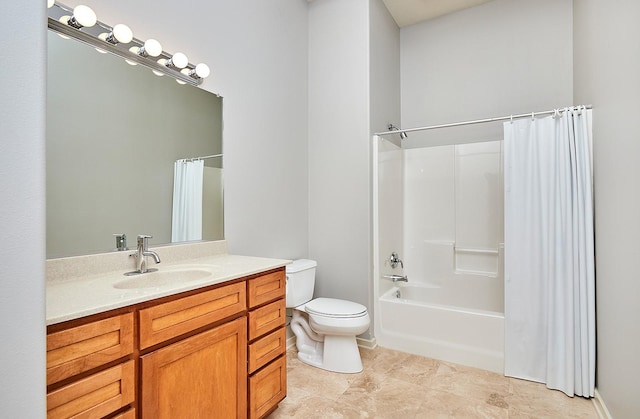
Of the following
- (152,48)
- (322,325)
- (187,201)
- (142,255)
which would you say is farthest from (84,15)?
(322,325)

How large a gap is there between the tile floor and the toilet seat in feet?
1.37

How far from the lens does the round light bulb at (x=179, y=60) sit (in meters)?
1.78

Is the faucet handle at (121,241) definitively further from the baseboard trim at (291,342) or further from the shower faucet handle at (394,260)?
the shower faucet handle at (394,260)

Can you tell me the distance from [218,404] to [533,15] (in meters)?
3.77

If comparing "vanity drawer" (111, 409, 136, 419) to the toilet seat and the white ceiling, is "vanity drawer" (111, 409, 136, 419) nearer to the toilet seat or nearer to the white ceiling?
the toilet seat

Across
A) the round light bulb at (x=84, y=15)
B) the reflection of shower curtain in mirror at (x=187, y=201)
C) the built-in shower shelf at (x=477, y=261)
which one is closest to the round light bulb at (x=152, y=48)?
the round light bulb at (x=84, y=15)

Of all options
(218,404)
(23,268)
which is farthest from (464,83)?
(23,268)

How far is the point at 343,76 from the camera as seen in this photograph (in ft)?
9.28

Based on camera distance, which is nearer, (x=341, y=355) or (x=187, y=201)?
(x=187, y=201)

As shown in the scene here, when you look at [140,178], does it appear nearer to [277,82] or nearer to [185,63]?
[185,63]

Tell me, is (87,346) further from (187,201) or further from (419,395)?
(419,395)

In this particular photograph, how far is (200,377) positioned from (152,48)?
5.05 feet

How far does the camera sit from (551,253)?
7.12 ft

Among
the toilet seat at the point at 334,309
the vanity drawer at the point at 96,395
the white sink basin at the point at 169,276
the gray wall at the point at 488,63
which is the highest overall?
the gray wall at the point at 488,63
